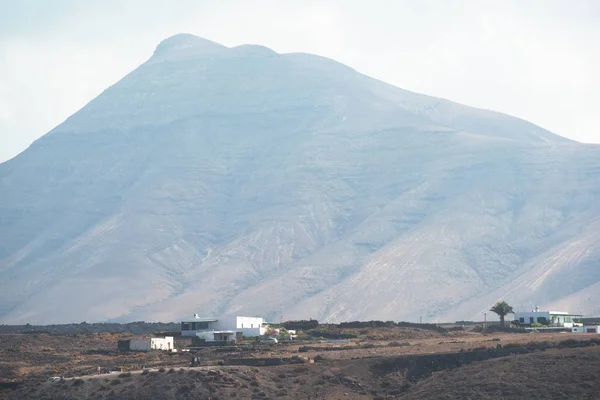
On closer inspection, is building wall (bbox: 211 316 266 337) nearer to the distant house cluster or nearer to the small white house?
the distant house cluster

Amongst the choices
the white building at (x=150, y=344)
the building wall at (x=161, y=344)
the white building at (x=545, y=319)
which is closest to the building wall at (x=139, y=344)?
the white building at (x=150, y=344)

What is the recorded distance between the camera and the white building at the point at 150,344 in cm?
10219

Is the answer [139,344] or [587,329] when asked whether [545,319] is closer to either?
[587,329]

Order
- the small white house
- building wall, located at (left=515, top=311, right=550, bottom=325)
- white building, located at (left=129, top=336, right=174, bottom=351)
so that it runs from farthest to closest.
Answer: building wall, located at (left=515, top=311, right=550, bottom=325), the small white house, white building, located at (left=129, top=336, right=174, bottom=351)

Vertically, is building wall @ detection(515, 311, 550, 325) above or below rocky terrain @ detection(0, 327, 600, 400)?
above

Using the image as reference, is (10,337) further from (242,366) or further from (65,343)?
(242,366)

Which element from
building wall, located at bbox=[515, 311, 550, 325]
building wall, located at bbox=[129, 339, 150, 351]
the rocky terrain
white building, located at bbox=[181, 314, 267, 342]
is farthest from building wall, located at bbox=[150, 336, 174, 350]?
building wall, located at bbox=[515, 311, 550, 325]

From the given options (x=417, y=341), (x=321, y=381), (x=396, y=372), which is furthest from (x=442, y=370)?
(x=417, y=341)

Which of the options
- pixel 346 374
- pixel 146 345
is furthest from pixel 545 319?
pixel 346 374

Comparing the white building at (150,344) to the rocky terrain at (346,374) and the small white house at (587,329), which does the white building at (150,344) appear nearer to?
the rocky terrain at (346,374)

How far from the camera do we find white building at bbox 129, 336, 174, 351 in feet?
335

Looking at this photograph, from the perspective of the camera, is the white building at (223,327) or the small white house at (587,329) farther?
the white building at (223,327)

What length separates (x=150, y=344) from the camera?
10231cm

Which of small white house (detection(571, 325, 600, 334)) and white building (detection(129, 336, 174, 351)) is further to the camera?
small white house (detection(571, 325, 600, 334))
